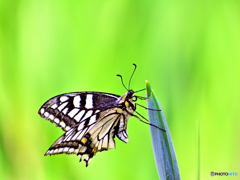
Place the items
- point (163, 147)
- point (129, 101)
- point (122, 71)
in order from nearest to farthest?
point (163, 147) → point (129, 101) → point (122, 71)

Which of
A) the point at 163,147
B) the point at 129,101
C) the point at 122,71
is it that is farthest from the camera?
the point at 122,71

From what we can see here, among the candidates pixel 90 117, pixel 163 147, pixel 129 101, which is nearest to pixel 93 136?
pixel 90 117

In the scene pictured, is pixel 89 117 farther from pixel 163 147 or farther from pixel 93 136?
pixel 163 147

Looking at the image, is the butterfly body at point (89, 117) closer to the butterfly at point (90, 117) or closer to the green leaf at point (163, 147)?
the butterfly at point (90, 117)

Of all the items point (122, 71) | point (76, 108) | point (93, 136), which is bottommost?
point (93, 136)

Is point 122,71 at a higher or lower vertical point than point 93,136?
higher

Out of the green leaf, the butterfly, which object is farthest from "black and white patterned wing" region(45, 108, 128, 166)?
the green leaf

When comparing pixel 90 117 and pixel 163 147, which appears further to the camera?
pixel 90 117
